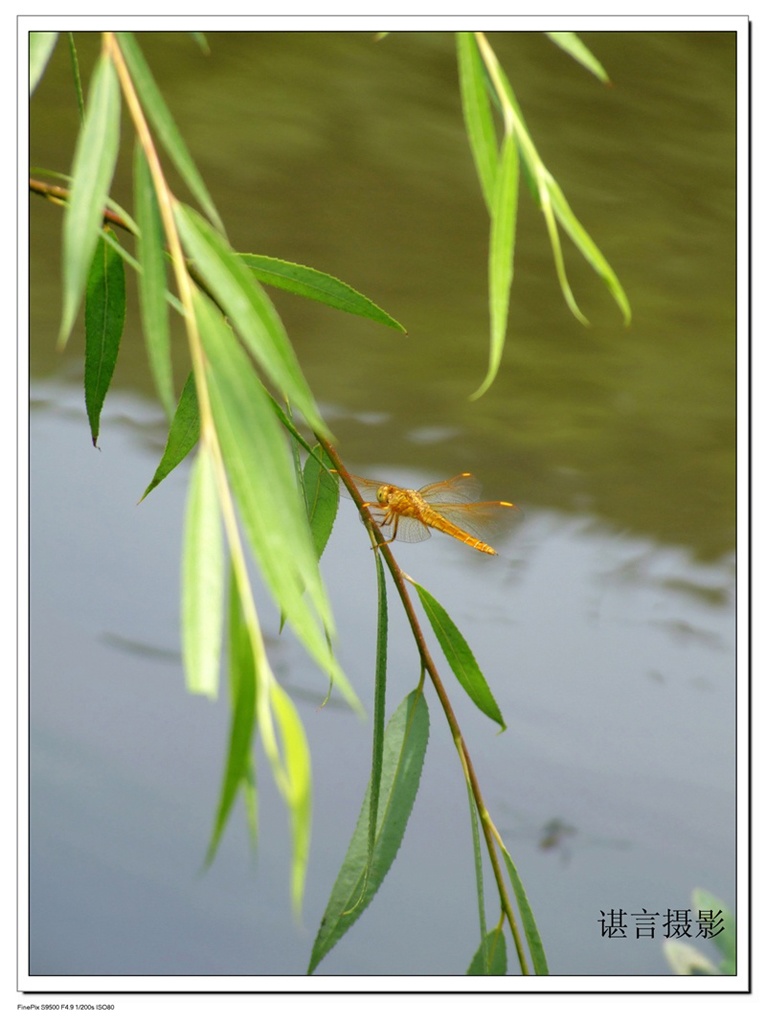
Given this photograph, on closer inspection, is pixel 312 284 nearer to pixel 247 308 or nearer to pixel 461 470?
pixel 247 308

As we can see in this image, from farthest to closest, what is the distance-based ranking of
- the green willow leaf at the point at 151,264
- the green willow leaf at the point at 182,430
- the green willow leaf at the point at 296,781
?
the green willow leaf at the point at 182,430
the green willow leaf at the point at 151,264
the green willow leaf at the point at 296,781

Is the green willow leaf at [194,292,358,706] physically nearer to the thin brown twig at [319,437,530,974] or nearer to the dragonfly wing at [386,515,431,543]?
the thin brown twig at [319,437,530,974]

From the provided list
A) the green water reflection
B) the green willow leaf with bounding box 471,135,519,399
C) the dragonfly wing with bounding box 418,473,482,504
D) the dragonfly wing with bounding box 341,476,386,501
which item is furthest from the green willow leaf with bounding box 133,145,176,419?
the green water reflection

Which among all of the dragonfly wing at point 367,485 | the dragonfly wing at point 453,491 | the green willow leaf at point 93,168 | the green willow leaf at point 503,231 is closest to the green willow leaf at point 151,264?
the green willow leaf at point 93,168

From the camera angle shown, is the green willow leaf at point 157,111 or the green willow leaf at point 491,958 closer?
the green willow leaf at point 157,111

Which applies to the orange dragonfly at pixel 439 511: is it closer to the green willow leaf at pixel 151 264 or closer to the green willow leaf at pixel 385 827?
the green willow leaf at pixel 385 827

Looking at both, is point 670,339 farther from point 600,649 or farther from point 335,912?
point 335,912
